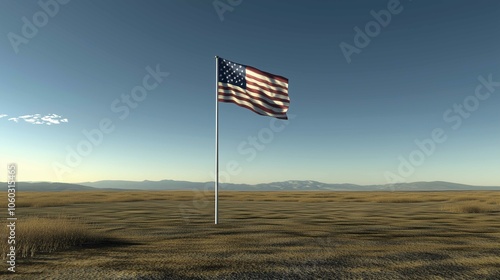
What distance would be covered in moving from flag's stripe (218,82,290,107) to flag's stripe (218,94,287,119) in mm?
323

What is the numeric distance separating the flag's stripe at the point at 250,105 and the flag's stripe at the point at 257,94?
323mm

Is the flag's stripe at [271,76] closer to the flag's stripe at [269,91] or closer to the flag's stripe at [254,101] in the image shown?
the flag's stripe at [269,91]

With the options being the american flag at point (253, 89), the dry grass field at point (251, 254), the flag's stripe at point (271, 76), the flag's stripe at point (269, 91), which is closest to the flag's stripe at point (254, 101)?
the american flag at point (253, 89)

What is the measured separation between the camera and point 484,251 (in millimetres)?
9031

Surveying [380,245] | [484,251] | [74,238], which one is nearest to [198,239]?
[74,238]

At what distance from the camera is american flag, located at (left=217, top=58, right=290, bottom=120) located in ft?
51.7

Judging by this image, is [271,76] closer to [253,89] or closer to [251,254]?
[253,89]

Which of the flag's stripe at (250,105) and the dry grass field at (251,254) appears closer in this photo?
Answer: the dry grass field at (251,254)

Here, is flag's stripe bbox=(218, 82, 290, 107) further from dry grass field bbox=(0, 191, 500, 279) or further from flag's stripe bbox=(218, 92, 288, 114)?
dry grass field bbox=(0, 191, 500, 279)

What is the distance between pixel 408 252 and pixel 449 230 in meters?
6.03

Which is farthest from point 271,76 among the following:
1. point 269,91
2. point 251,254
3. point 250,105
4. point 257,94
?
point 251,254

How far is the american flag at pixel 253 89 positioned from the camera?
1577 cm

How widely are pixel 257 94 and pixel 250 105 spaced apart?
662 mm

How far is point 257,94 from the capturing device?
16.5 meters
